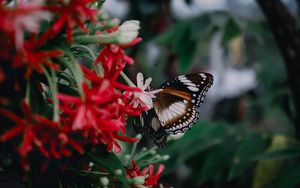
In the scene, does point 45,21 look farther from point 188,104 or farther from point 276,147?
point 276,147

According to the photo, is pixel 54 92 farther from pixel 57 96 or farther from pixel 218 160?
pixel 218 160

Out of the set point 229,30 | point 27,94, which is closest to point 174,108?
point 27,94

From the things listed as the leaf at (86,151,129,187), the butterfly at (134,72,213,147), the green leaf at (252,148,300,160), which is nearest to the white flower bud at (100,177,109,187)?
the leaf at (86,151,129,187)

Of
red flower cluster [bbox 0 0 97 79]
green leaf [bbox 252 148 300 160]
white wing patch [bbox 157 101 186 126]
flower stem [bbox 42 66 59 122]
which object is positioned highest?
red flower cluster [bbox 0 0 97 79]

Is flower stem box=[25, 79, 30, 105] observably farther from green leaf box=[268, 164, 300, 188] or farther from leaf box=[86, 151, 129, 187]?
green leaf box=[268, 164, 300, 188]

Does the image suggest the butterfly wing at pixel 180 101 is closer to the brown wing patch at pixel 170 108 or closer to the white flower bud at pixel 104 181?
the brown wing patch at pixel 170 108

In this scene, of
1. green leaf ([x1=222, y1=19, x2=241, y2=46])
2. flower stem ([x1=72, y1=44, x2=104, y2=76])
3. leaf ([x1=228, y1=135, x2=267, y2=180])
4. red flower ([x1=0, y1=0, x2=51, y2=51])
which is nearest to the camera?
red flower ([x1=0, y1=0, x2=51, y2=51])

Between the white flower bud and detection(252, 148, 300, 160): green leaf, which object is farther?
detection(252, 148, 300, 160): green leaf
